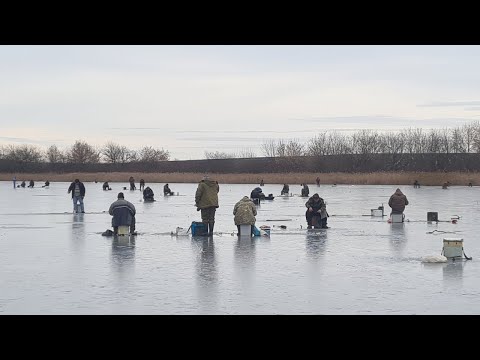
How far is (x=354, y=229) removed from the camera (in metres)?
25.4

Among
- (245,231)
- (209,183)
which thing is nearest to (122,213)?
(209,183)

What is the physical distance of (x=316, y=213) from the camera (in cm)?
2538

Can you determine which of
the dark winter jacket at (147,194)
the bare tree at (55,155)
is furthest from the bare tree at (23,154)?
the dark winter jacket at (147,194)

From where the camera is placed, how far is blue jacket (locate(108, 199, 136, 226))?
70.8 feet

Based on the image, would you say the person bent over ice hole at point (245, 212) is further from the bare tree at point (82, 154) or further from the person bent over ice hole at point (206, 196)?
the bare tree at point (82, 154)

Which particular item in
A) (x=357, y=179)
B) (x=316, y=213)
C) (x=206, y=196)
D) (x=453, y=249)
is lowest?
(x=453, y=249)

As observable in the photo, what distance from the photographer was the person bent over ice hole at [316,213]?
25.1 meters

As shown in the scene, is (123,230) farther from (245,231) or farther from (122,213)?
(245,231)

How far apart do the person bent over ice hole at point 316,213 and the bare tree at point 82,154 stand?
14346 centimetres

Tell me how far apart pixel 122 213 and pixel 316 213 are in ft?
A: 21.7

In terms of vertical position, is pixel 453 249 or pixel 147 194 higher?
pixel 147 194

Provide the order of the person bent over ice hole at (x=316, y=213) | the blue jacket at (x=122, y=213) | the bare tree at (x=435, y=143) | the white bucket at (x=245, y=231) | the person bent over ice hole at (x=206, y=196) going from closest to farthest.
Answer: the blue jacket at (x=122, y=213) < the person bent over ice hole at (x=206, y=196) < the white bucket at (x=245, y=231) < the person bent over ice hole at (x=316, y=213) < the bare tree at (x=435, y=143)
